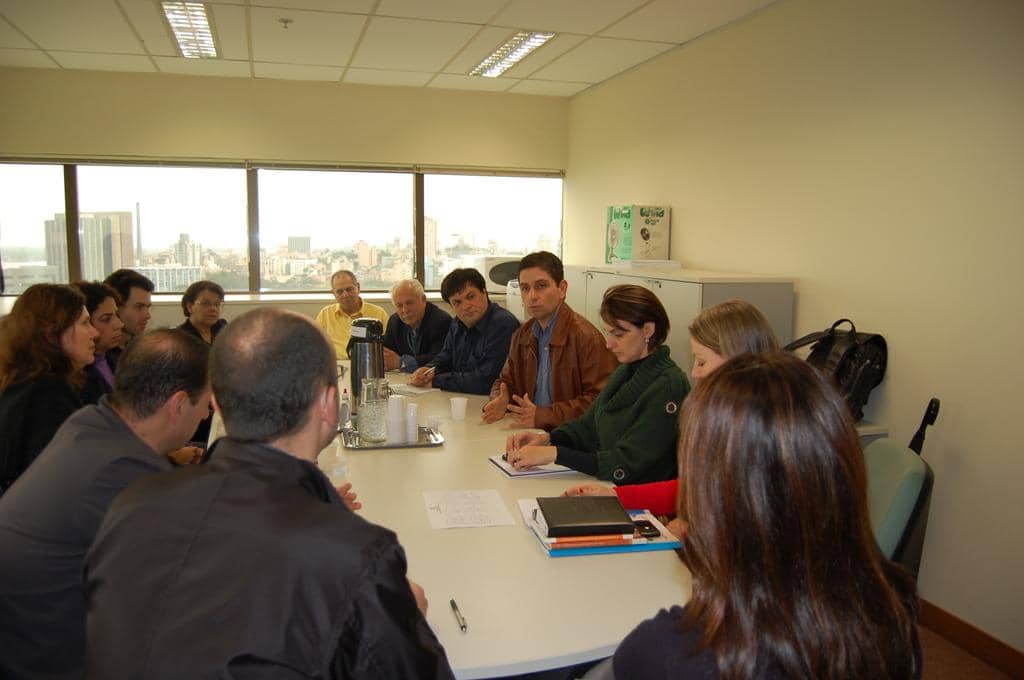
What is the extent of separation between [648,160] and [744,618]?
15.8 ft

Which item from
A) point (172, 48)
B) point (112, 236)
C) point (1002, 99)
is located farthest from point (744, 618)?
point (112, 236)

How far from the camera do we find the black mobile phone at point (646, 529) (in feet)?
6.04

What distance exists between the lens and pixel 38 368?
7.70ft

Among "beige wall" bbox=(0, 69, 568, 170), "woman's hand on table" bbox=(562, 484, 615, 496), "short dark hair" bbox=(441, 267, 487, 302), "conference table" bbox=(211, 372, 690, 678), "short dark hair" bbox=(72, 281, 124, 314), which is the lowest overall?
"conference table" bbox=(211, 372, 690, 678)

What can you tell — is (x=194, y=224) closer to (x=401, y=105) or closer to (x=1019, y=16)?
(x=401, y=105)

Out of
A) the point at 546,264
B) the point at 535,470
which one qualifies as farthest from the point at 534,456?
the point at 546,264

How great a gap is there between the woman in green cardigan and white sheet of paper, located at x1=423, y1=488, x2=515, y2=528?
265 mm

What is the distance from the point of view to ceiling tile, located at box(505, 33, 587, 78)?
475 centimetres

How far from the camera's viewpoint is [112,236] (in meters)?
6.06

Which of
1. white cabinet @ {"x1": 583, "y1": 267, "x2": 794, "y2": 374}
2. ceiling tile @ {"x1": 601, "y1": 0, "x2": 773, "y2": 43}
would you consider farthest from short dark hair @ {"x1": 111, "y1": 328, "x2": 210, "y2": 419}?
ceiling tile @ {"x1": 601, "y1": 0, "x2": 773, "y2": 43}

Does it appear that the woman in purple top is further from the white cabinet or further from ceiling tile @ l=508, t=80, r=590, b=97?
ceiling tile @ l=508, t=80, r=590, b=97

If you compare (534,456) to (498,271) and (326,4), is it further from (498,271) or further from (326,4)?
(498,271)

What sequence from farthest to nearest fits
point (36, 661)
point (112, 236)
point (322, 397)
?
point (112, 236), point (36, 661), point (322, 397)

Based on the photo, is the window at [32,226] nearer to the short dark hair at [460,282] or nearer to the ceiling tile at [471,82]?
the ceiling tile at [471,82]
